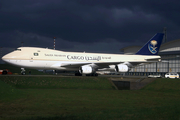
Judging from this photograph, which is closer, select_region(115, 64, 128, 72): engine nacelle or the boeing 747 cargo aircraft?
the boeing 747 cargo aircraft

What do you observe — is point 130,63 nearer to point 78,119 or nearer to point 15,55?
point 15,55

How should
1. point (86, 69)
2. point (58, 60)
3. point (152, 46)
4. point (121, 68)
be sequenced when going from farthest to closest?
point (152, 46) < point (58, 60) < point (121, 68) < point (86, 69)

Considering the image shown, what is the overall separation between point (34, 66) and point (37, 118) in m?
27.5

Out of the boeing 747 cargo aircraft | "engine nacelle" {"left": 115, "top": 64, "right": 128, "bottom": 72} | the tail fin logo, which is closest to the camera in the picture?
the boeing 747 cargo aircraft

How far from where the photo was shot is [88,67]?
36.0 m

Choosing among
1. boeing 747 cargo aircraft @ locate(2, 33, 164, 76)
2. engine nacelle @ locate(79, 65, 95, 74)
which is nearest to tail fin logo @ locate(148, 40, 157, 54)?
boeing 747 cargo aircraft @ locate(2, 33, 164, 76)

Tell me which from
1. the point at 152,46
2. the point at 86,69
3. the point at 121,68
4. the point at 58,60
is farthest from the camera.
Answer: the point at 152,46

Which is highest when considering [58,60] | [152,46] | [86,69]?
[152,46]

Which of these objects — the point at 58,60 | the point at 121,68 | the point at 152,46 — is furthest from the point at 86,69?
the point at 152,46

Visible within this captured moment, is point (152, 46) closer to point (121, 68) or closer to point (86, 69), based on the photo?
point (121, 68)

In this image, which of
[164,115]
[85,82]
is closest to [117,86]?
[85,82]

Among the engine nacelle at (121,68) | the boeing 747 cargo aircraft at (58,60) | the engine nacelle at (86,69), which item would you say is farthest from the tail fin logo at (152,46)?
the engine nacelle at (86,69)

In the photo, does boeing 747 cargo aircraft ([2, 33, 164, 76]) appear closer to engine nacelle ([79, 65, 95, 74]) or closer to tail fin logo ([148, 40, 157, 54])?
engine nacelle ([79, 65, 95, 74])

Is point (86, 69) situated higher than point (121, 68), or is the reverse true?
point (121, 68)
